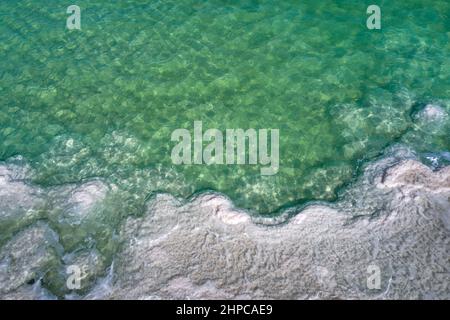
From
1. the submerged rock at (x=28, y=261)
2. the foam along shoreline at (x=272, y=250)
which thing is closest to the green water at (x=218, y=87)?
the foam along shoreline at (x=272, y=250)

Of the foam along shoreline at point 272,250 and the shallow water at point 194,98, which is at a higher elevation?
the shallow water at point 194,98

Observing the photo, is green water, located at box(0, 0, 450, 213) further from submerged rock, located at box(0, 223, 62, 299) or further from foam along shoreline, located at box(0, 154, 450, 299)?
submerged rock, located at box(0, 223, 62, 299)

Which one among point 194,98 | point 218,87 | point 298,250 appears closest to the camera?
point 298,250

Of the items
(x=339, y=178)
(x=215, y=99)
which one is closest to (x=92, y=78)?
(x=215, y=99)

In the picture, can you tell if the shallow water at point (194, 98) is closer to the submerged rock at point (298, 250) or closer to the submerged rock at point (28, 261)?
the submerged rock at point (28, 261)

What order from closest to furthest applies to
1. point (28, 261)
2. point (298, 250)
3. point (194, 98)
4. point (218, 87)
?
point (298, 250), point (28, 261), point (194, 98), point (218, 87)

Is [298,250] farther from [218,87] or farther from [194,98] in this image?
[218,87]

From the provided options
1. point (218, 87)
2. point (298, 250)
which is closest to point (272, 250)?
point (298, 250)
